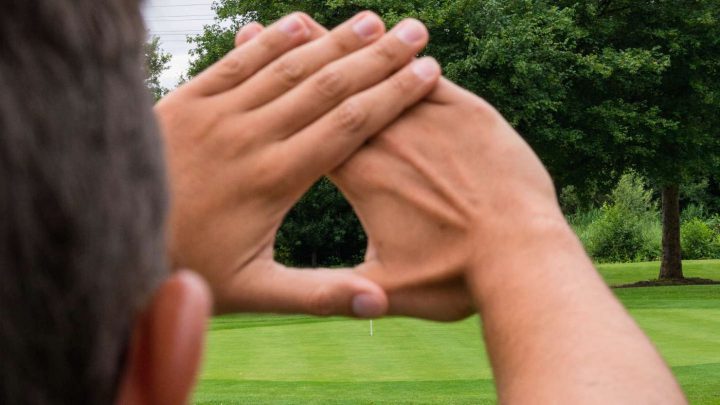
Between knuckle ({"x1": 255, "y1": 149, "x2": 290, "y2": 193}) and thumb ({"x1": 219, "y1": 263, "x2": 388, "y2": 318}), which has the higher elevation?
knuckle ({"x1": 255, "y1": 149, "x2": 290, "y2": 193})

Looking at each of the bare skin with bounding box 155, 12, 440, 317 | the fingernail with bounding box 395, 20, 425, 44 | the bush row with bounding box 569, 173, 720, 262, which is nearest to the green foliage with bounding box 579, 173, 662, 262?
the bush row with bounding box 569, 173, 720, 262

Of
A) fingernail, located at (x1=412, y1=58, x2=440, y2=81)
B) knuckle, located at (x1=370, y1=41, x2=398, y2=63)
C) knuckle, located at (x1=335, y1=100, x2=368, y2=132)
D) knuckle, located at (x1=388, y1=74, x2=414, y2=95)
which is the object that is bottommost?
knuckle, located at (x1=335, y1=100, x2=368, y2=132)

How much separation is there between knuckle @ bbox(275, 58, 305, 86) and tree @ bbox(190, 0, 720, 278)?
2131 cm

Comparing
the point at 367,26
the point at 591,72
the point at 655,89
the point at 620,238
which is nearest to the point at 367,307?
the point at 367,26

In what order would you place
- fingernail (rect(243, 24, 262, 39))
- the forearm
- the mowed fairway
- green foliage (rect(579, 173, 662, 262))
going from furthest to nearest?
green foliage (rect(579, 173, 662, 262)) < the mowed fairway < fingernail (rect(243, 24, 262, 39)) < the forearm

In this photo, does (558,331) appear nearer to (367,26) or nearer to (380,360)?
(367,26)

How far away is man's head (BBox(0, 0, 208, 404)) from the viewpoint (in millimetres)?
553

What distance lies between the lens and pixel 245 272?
1903 millimetres

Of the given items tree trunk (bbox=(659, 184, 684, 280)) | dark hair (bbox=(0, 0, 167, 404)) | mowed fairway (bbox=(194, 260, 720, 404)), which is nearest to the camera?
dark hair (bbox=(0, 0, 167, 404))

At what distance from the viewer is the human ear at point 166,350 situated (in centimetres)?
60

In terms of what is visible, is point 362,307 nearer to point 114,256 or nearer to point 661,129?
point 114,256

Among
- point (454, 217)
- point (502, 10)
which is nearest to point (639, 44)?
point (502, 10)

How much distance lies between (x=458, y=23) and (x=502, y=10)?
1286mm

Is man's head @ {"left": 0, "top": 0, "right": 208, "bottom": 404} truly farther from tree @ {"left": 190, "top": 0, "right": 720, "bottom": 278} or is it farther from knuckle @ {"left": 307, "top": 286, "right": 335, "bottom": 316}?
tree @ {"left": 190, "top": 0, "right": 720, "bottom": 278}
